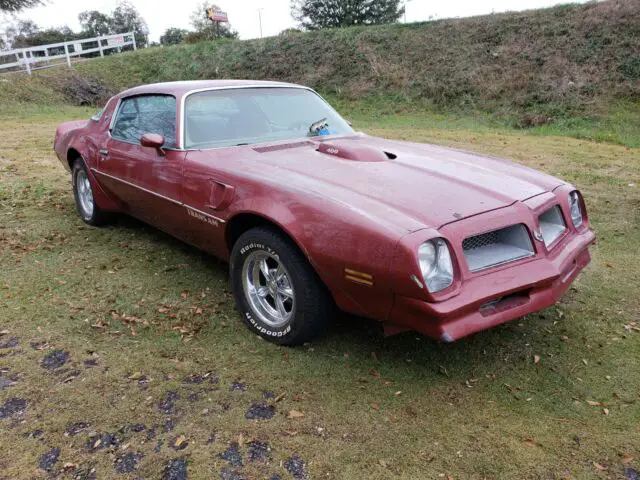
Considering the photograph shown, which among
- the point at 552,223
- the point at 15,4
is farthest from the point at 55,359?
the point at 15,4

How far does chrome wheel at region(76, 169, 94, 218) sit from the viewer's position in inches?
206

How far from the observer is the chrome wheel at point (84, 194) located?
5230mm

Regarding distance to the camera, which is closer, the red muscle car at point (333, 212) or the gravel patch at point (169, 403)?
the red muscle car at point (333, 212)

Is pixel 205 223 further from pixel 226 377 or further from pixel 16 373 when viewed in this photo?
pixel 16 373

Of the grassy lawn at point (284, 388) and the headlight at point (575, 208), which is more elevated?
the headlight at point (575, 208)

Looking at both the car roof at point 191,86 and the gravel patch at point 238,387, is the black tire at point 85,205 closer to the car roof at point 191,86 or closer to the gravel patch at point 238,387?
the car roof at point 191,86

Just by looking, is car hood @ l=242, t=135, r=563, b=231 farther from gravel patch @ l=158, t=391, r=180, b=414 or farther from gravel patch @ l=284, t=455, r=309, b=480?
gravel patch @ l=158, t=391, r=180, b=414

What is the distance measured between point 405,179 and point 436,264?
2.41 ft

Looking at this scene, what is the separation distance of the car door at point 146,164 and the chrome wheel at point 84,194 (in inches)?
27.7

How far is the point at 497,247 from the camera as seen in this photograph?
2668 mm

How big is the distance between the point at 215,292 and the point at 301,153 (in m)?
1.20

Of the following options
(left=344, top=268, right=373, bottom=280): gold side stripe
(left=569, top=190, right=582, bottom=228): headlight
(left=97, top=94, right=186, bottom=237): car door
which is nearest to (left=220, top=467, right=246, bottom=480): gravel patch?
(left=344, top=268, right=373, bottom=280): gold side stripe

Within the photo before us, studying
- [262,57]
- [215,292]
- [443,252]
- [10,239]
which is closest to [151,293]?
[215,292]

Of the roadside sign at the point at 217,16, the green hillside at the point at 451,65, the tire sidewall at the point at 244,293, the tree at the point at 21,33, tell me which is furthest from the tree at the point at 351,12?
the tire sidewall at the point at 244,293
